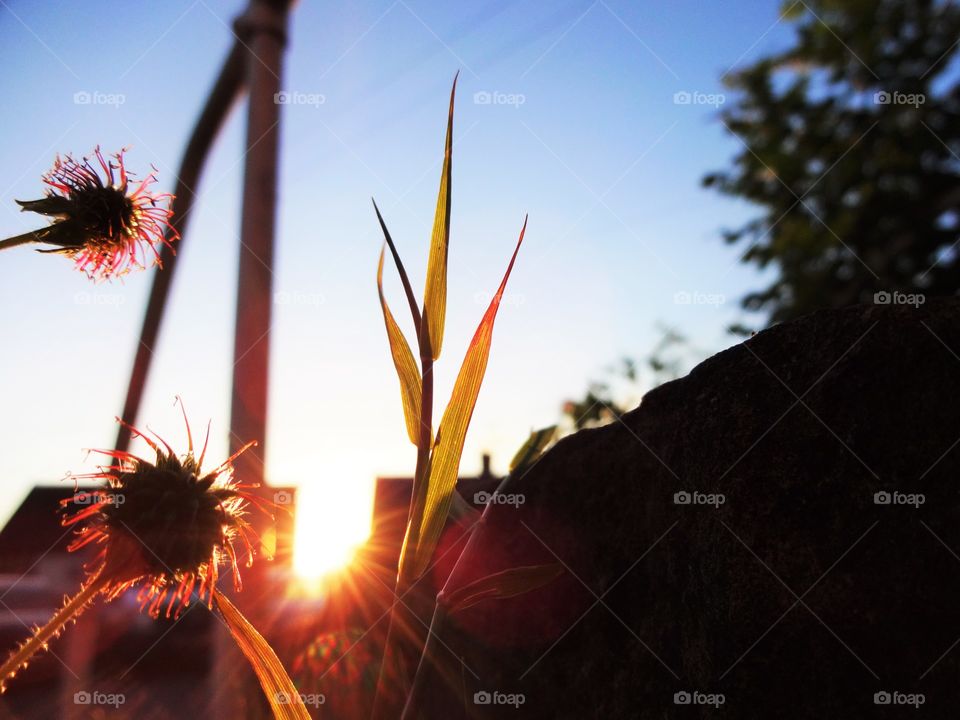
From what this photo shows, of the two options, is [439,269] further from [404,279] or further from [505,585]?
[505,585]

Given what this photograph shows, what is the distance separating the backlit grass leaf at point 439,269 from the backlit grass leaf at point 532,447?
0.28m

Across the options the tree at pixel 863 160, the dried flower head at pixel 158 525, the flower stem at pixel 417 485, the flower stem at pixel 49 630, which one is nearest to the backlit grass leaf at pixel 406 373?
the flower stem at pixel 417 485

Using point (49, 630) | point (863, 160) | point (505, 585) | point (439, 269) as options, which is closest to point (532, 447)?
point (505, 585)

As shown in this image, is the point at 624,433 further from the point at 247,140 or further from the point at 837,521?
the point at 247,140

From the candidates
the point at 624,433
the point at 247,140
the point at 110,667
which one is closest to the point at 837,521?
the point at 624,433

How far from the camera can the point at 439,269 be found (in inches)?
23.1

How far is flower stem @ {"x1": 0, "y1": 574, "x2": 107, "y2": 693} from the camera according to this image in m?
0.53

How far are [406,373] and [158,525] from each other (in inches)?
9.9

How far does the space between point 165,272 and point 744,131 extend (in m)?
3.52

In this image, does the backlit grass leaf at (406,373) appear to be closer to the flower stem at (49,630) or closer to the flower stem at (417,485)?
the flower stem at (417,485)

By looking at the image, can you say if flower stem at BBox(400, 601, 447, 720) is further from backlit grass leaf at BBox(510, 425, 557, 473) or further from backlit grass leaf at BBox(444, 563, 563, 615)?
backlit grass leaf at BBox(510, 425, 557, 473)

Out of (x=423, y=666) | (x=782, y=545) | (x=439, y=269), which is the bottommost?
(x=423, y=666)

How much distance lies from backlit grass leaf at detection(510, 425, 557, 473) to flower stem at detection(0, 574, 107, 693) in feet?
1.48

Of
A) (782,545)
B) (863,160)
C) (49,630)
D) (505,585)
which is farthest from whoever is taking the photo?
(863,160)
